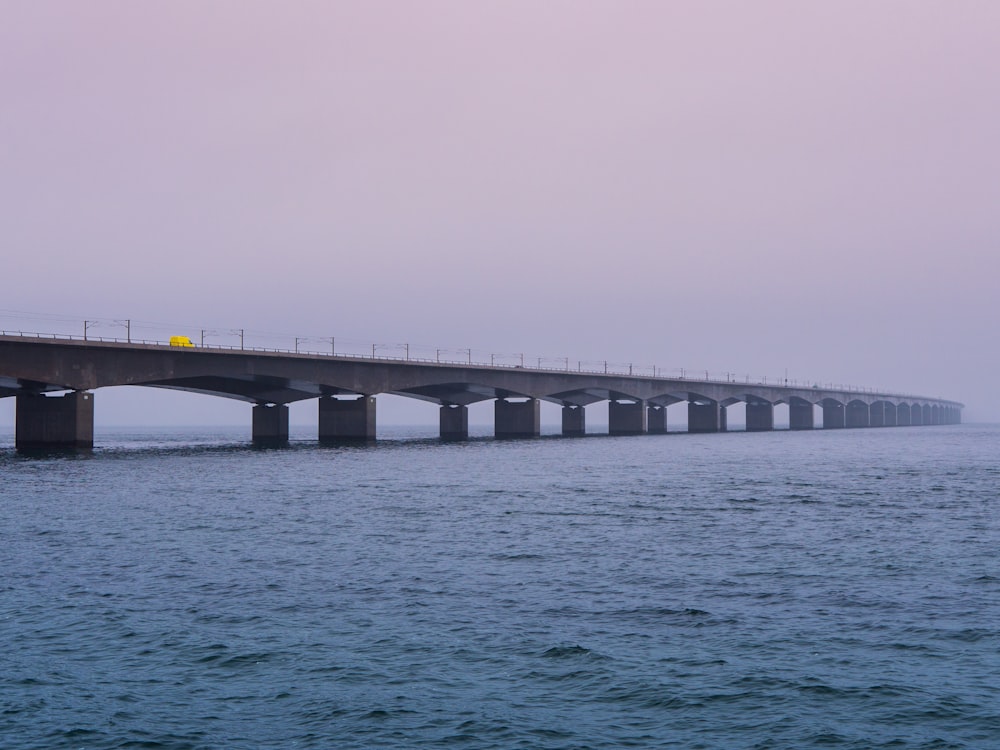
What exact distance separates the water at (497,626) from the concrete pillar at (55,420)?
4252cm

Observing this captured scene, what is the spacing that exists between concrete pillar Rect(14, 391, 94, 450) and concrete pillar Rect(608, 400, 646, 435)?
3807 inches

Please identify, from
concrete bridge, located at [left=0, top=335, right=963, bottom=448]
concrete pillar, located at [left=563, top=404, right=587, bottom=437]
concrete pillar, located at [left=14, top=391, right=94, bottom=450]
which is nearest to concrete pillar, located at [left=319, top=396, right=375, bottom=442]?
concrete bridge, located at [left=0, top=335, right=963, bottom=448]

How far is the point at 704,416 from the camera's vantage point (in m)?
192

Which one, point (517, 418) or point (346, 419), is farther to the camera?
point (517, 418)

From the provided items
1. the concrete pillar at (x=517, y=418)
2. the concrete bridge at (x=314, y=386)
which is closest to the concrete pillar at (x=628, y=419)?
the concrete bridge at (x=314, y=386)

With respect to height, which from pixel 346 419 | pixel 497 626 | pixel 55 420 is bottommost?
pixel 497 626

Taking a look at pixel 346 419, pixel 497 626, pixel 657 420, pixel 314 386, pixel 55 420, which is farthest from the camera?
pixel 657 420

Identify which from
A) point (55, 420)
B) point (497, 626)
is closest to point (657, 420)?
point (55, 420)

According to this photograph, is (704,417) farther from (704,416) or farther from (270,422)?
(270,422)

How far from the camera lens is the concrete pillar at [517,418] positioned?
141375 mm

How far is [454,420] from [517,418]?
369 inches

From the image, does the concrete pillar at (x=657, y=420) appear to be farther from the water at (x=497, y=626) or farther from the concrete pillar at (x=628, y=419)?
the water at (x=497, y=626)

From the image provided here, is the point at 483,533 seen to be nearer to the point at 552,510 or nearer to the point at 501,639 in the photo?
the point at 552,510

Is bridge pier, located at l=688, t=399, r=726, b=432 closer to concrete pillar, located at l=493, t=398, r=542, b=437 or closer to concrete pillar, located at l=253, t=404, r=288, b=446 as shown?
concrete pillar, located at l=493, t=398, r=542, b=437
